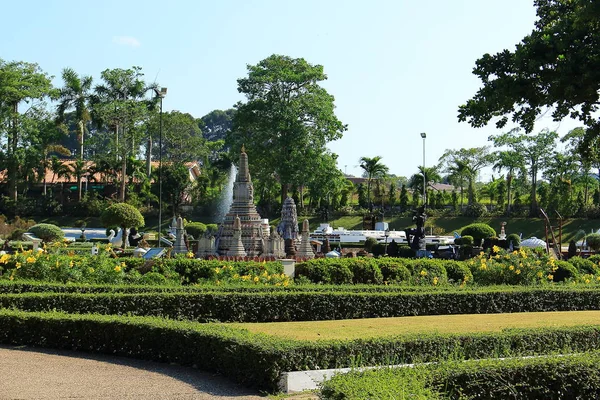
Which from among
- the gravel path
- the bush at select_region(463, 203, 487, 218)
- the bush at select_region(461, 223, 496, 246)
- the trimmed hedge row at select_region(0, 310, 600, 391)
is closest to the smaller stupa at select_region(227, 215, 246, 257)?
the bush at select_region(461, 223, 496, 246)

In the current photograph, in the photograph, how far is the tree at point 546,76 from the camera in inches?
456

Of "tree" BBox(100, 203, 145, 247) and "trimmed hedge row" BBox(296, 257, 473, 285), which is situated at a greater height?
"tree" BBox(100, 203, 145, 247)

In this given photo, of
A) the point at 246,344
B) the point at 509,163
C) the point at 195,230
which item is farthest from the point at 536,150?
the point at 246,344

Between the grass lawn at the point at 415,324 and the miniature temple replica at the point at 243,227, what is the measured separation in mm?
16251

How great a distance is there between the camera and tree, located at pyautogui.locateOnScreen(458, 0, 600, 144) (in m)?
11.6

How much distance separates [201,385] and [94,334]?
2798mm

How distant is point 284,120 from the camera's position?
51.9 metres

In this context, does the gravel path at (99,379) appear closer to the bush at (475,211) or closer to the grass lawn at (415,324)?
the grass lawn at (415,324)

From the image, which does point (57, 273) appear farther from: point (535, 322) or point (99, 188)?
point (99, 188)

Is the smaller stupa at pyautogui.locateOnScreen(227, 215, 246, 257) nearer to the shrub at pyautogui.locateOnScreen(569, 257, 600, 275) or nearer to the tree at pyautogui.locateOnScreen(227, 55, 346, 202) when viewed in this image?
the shrub at pyautogui.locateOnScreen(569, 257, 600, 275)

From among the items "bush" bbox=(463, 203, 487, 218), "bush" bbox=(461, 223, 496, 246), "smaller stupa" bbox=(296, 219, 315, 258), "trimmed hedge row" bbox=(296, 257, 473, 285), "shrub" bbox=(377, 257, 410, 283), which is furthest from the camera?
"bush" bbox=(463, 203, 487, 218)

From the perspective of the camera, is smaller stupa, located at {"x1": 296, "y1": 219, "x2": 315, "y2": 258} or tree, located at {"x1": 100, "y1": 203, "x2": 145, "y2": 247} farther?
tree, located at {"x1": 100, "y1": 203, "x2": 145, "y2": 247}

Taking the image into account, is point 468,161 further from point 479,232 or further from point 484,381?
point 484,381

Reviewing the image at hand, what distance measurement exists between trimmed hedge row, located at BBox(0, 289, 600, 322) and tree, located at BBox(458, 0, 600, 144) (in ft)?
13.6
